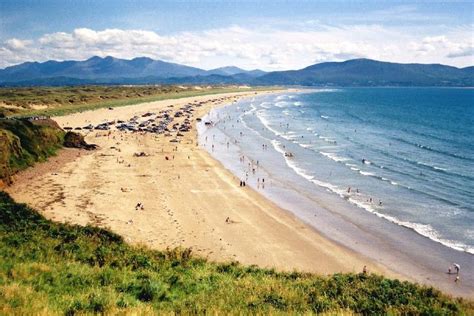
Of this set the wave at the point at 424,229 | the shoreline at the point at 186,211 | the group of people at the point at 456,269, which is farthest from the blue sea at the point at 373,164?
the shoreline at the point at 186,211

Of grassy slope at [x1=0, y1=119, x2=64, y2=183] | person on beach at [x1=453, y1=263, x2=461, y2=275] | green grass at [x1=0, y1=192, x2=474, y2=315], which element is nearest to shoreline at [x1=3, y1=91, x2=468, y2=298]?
grassy slope at [x1=0, y1=119, x2=64, y2=183]

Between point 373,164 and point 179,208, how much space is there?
2874 centimetres

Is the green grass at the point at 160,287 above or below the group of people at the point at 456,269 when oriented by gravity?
above

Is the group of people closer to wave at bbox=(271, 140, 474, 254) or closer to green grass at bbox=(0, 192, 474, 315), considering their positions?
wave at bbox=(271, 140, 474, 254)

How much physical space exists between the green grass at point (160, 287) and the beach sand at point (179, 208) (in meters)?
8.04

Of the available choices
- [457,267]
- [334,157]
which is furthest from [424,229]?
[334,157]

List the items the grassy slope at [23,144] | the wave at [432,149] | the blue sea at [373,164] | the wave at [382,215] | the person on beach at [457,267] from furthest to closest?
1. the wave at [432,149]
2. the grassy slope at [23,144]
3. the blue sea at [373,164]
4. the wave at [382,215]
5. the person on beach at [457,267]

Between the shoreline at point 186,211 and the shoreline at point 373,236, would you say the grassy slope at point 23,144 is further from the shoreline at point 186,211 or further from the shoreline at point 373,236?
the shoreline at point 373,236

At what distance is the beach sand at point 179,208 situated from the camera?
2650cm

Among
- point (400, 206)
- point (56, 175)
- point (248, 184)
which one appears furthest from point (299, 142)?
point (56, 175)

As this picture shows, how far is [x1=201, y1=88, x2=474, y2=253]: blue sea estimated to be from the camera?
34656 millimetres

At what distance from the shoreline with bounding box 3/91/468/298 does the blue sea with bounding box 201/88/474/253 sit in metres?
5.37

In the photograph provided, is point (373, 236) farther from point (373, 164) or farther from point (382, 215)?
point (373, 164)

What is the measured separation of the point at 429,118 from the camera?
10975 cm
